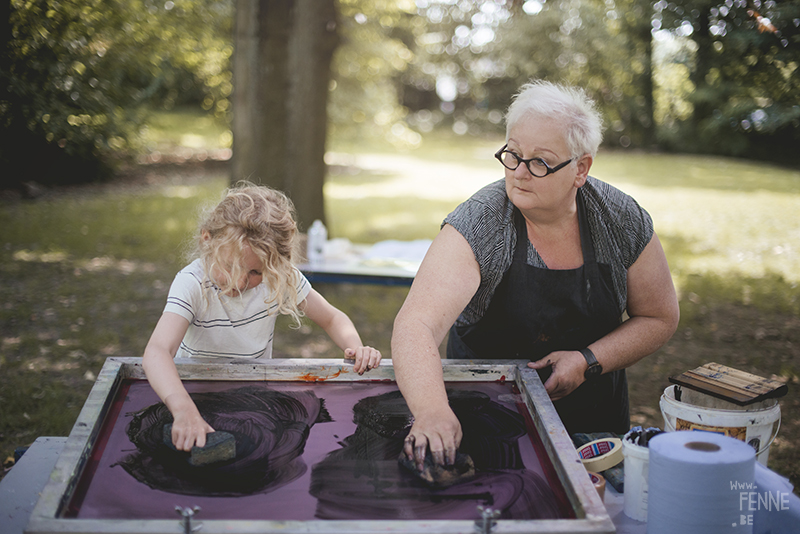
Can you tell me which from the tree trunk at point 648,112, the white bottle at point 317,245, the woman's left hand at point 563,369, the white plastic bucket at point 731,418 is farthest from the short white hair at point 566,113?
the tree trunk at point 648,112

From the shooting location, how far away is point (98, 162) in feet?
34.0

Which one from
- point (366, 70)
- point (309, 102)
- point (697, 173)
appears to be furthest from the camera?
point (697, 173)

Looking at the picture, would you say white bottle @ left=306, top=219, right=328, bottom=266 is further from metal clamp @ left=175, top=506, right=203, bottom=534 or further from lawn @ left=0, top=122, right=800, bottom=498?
metal clamp @ left=175, top=506, right=203, bottom=534

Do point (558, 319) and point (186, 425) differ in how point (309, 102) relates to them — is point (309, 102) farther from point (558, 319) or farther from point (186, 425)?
point (186, 425)

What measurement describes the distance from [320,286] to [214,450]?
4.59 meters

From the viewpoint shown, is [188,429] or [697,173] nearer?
[188,429]

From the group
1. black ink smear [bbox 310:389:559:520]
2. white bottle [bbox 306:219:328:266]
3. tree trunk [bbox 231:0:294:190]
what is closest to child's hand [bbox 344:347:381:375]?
black ink smear [bbox 310:389:559:520]

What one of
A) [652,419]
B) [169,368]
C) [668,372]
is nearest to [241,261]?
[169,368]

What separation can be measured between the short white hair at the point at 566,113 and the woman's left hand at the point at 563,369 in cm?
62

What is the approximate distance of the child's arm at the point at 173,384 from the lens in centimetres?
159

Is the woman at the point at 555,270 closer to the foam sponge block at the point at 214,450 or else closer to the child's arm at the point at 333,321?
the child's arm at the point at 333,321

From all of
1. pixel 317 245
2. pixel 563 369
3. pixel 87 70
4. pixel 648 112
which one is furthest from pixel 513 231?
pixel 648 112

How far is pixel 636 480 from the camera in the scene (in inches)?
61.5

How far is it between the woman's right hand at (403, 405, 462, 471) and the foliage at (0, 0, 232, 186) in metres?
4.52
